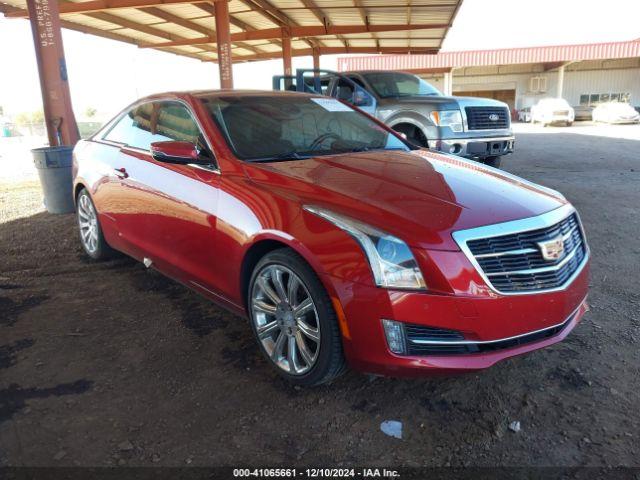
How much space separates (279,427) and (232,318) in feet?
4.34

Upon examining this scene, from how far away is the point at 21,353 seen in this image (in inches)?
125

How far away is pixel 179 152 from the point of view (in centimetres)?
311

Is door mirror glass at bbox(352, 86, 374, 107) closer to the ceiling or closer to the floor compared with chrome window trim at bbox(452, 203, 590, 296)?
closer to the ceiling

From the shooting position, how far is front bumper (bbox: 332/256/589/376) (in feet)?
7.23

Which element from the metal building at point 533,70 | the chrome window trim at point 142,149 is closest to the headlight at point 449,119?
the chrome window trim at point 142,149

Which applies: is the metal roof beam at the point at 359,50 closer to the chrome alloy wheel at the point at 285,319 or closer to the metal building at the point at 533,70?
the metal building at the point at 533,70

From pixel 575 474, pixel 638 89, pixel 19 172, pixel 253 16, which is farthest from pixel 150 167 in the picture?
pixel 638 89

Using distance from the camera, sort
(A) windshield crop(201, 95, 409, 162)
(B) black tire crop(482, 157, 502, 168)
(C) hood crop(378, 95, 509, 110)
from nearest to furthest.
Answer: (A) windshield crop(201, 95, 409, 162), (C) hood crop(378, 95, 509, 110), (B) black tire crop(482, 157, 502, 168)

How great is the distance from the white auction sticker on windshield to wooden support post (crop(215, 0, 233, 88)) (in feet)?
32.1

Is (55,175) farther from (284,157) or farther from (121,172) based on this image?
(284,157)

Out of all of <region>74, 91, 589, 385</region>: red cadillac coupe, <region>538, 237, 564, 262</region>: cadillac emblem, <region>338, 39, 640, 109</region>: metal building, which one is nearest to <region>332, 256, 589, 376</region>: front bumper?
<region>74, 91, 589, 385</region>: red cadillac coupe

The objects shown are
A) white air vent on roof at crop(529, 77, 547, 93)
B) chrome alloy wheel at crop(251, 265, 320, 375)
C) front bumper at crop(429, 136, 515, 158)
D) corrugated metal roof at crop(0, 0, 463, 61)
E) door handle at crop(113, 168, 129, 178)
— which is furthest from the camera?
white air vent on roof at crop(529, 77, 547, 93)

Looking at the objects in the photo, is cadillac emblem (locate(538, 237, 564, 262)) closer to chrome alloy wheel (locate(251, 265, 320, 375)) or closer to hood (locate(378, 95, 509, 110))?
chrome alloy wheel (locate(251, 265, 320, 375))

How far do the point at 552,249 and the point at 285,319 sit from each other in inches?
55.3
